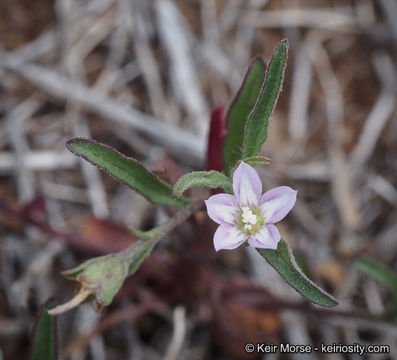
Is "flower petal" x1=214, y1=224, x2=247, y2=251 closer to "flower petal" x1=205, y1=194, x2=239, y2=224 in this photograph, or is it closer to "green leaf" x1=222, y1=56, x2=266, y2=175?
"flower petal" x1=205, y1=194, x2=239, y2=224

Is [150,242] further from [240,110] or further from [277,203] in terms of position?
[240,110]

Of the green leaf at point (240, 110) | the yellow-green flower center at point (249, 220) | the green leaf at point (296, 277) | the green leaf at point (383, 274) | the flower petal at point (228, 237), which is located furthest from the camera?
the green leaf at point (383, 274)

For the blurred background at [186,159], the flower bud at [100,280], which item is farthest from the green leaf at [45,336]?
the blurred background at [186,159]

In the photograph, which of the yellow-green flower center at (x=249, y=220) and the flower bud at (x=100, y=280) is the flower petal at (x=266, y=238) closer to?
the yellow-green flower center at (x=249, y=220)

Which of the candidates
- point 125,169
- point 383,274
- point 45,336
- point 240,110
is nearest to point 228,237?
point 125,169

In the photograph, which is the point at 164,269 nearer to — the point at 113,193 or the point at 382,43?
the point at 113,193

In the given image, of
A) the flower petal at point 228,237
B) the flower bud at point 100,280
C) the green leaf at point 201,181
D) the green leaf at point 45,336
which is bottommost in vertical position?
the green leaf at point 45,336
